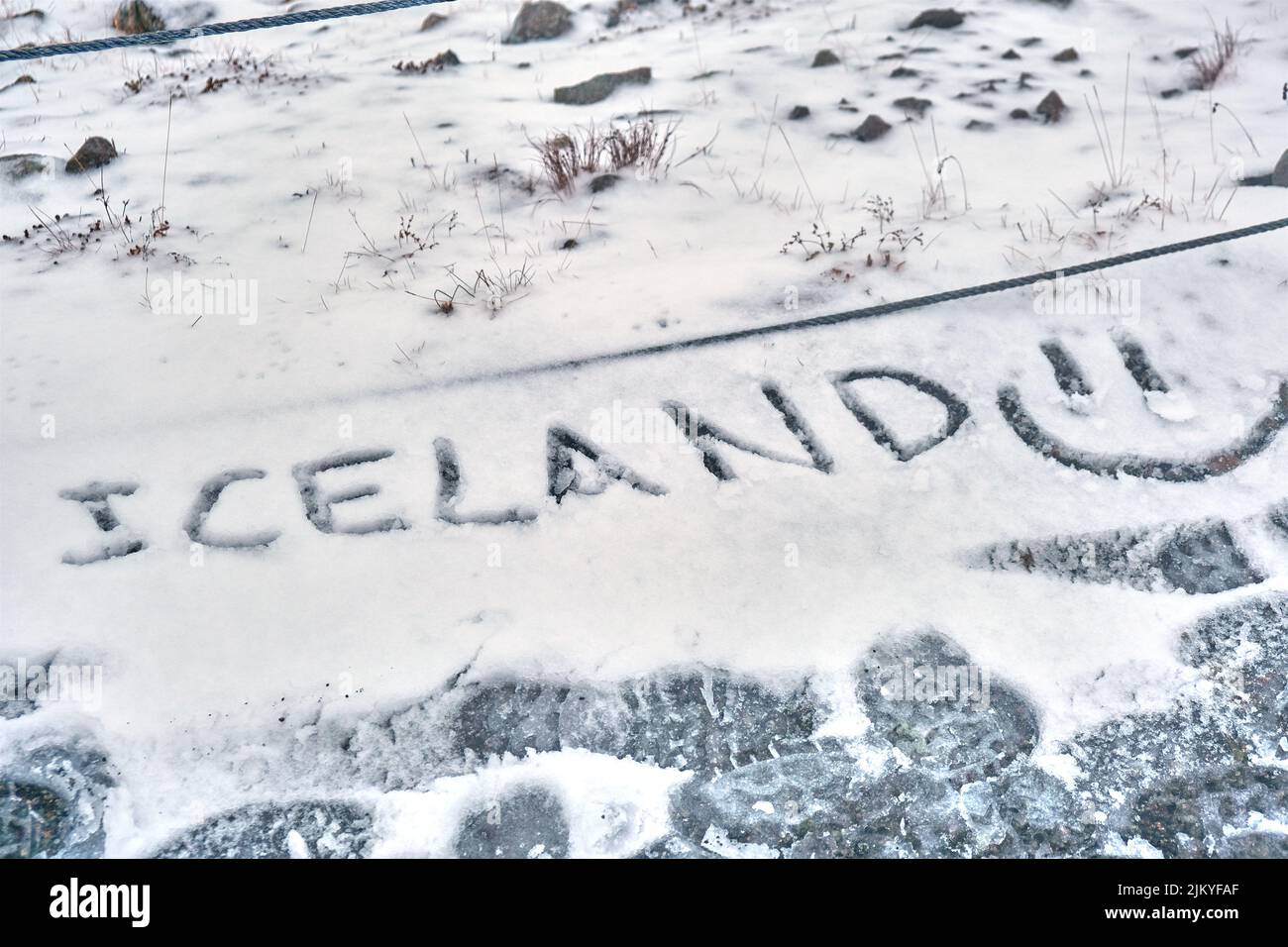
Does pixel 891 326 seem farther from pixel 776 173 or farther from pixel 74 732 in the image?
pixel 74 732

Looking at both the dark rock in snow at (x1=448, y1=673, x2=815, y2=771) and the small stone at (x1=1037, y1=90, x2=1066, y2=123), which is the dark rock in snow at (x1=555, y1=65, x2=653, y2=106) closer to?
→ the small stone at (x1=1037, y1=90, x2=1066, y2=123)

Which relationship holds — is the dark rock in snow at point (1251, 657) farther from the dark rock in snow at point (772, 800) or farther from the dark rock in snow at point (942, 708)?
the dark rock in snow at point (772, 800)

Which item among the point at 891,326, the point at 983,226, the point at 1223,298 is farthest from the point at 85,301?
the point at 1223,298

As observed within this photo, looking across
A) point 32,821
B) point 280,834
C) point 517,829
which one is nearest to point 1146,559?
point 517,829

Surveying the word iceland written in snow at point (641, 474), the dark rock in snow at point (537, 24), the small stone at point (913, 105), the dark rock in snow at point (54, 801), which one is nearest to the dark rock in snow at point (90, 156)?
the word iceland written in snow at point (641, 474)

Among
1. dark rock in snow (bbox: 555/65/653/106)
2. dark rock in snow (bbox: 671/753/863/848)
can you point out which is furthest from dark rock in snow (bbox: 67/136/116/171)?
dark rock in snow (bbox: 671/753/863/848)

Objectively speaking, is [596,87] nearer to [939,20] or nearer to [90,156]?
[939,20]
